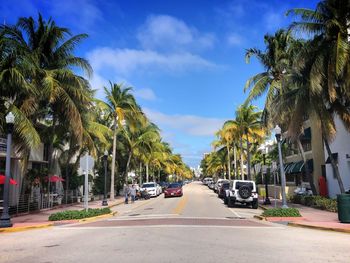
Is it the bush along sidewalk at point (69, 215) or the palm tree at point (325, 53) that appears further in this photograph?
the palm tree at point (325, 53)

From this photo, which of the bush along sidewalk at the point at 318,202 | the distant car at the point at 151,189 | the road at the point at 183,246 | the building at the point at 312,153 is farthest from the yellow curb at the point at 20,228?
the distant car at the point at 151,189

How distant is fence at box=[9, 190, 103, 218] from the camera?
972 inches

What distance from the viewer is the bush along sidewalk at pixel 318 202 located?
23292mm

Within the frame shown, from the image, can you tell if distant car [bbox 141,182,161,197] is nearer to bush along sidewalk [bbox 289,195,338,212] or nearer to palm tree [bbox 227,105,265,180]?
palm tree [bbox 227,105,265,180]

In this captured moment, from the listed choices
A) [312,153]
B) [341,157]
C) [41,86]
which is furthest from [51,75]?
[312,153]

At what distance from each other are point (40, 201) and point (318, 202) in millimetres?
18349

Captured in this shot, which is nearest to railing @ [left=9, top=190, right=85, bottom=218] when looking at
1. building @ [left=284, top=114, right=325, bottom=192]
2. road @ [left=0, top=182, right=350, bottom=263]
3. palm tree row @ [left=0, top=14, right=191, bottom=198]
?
palm tree row @ [left=0, top=14, right=191, bottom=198]

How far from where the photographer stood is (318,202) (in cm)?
2512

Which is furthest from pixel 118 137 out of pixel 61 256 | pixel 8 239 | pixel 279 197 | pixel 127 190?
pixel 61 256

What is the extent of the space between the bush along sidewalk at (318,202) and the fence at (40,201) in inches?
710

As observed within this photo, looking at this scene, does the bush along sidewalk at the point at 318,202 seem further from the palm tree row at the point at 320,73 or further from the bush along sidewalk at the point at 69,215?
the bush along sidewalk at the point at 69,215

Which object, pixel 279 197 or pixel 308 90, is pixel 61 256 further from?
pixel 279 197

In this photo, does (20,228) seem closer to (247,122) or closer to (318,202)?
(318,202)

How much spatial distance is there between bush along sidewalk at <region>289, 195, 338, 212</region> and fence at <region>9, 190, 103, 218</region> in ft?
59.2
